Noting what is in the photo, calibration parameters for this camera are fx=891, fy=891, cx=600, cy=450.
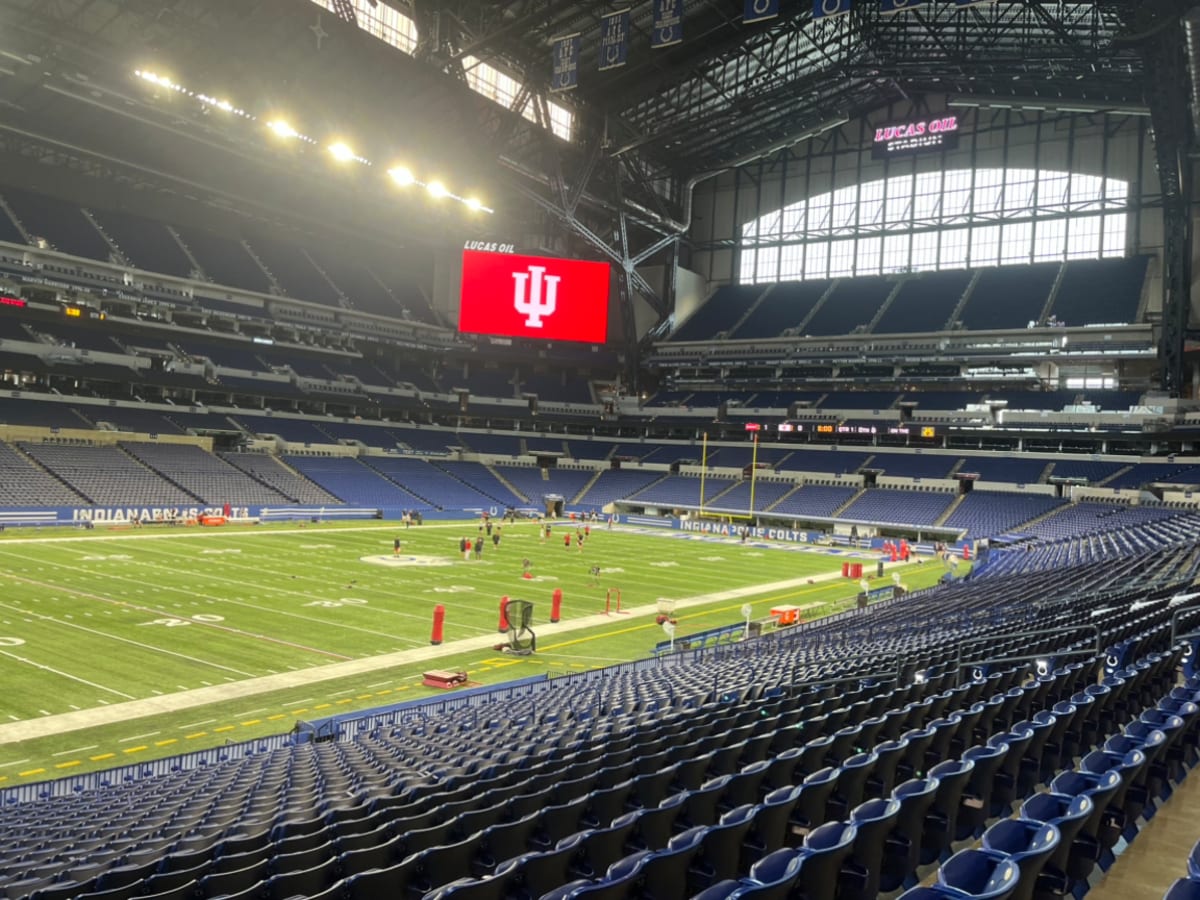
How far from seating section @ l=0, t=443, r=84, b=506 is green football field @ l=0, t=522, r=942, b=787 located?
4.55 meters

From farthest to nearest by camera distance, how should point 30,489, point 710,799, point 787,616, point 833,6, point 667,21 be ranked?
point 30,489
point 667,21
point 833,6
point 787,616
point 710,799

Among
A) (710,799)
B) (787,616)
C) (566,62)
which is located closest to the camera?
(710,799)

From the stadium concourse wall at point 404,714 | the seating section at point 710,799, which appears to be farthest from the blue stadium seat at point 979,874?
the stadium concourse wall at point 404,714

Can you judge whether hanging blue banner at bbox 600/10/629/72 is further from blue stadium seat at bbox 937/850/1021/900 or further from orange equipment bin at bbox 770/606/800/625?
blue stadium seat at bbox 937/850/1021/900

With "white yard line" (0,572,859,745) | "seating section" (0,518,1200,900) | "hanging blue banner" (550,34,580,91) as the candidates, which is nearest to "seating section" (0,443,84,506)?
"white yard line" (0,572,859,745)

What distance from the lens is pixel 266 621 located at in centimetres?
2697

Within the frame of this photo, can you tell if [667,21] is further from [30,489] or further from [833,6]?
[30,489]

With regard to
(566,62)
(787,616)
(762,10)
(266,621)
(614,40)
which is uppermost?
(614,40)

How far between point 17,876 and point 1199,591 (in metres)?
19.1

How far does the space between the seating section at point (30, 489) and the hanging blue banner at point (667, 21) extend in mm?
38615

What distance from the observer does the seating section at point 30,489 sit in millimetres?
46656

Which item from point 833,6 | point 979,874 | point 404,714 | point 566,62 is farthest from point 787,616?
point 566,62

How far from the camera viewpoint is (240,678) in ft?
68.3

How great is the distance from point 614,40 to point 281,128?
18.7 meters
